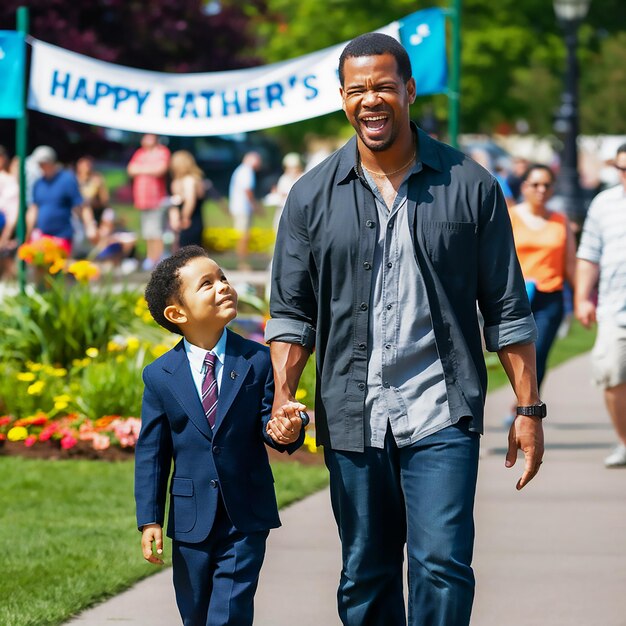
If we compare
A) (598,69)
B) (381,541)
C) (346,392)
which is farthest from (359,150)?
(598,69)

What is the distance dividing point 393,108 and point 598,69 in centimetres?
3333

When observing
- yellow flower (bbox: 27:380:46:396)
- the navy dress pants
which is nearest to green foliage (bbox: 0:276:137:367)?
yellow flower (bbox: 27:380:46:396)

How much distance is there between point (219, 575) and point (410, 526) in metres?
0.59

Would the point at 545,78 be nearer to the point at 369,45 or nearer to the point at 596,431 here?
the point at 596,431

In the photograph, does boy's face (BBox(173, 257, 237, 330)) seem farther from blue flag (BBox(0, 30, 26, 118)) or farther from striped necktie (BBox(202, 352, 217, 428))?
blue flag (BBox(0, 30, 26, 118))

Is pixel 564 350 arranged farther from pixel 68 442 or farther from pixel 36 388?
pixel 68 442

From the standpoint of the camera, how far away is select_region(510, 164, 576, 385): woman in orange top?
9.31 m

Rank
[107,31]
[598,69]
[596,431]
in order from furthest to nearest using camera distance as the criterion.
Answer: [598,69] < [107,31] < [596,431]

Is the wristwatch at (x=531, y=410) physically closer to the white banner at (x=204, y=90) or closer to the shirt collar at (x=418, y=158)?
the shirt collar at (x=418, y=158)

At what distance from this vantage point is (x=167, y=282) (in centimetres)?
469

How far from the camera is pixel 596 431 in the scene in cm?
1041

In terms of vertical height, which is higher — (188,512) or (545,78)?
(545,78)

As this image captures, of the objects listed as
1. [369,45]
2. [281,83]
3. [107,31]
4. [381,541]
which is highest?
[107,31]

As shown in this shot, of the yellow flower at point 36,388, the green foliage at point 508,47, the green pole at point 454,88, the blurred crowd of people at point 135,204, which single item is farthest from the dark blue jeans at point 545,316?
the green foliage at point 508,47
